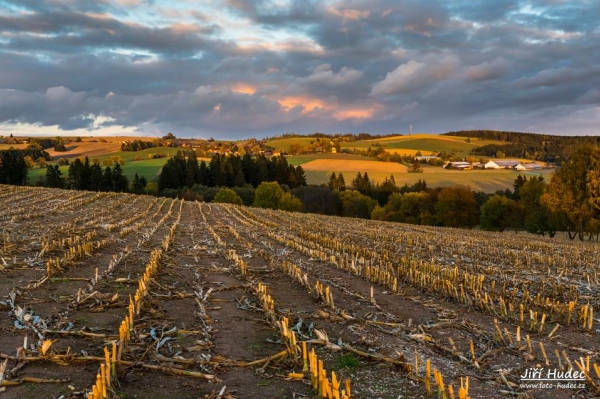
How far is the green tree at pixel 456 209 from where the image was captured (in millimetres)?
84250

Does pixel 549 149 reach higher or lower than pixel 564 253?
higher

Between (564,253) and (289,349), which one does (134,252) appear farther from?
(564,253)

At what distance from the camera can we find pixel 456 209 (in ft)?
277

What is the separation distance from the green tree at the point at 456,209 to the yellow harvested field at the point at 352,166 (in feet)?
178

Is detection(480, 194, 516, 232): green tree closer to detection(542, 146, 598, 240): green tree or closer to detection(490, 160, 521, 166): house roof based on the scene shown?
detection(542, 146, 598, 240): green tree

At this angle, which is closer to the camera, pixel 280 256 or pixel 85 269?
pixel 85 269

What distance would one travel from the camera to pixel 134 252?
1772cm

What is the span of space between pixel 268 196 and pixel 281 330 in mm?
90269

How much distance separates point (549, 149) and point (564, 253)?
165960mm

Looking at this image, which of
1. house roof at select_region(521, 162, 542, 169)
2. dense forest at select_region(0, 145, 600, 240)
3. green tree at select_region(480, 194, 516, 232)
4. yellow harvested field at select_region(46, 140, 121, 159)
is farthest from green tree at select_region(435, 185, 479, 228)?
yellow harvested field at select_region(46, 140, 121, 159)

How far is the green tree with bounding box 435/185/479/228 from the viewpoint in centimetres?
8425

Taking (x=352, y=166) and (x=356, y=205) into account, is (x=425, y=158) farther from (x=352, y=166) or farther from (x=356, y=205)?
(x=356, y=205)

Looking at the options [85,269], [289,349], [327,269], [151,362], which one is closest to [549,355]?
[289,349]

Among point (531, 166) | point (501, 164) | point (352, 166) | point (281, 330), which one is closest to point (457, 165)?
point (501, 164)
